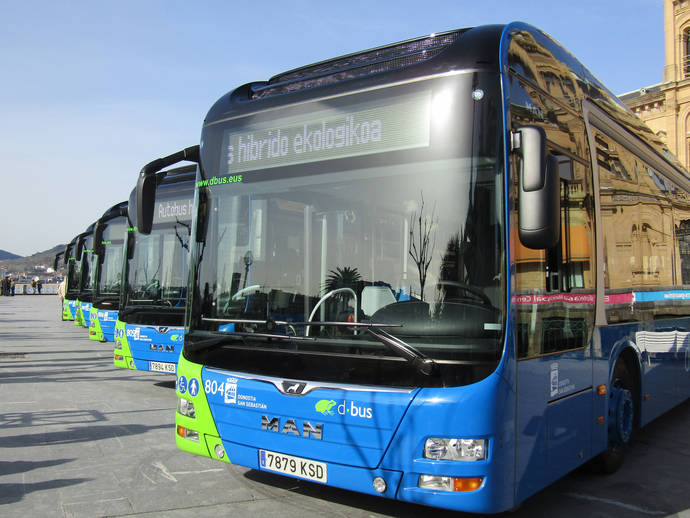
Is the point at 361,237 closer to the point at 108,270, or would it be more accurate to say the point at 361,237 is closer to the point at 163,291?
the point at 163,291

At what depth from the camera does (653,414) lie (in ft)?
21.5

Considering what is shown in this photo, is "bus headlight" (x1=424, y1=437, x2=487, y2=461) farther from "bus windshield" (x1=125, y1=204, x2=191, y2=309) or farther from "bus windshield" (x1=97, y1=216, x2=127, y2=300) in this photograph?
"bus windshield" (x1=97, y1=216, x2=127, y2=300)

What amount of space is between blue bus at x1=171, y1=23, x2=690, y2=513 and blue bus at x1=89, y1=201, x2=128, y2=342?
11.1 m

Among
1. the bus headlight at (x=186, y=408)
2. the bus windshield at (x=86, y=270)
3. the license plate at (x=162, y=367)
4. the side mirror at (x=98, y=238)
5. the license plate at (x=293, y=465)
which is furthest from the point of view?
the bus windshield at (x=86, y=270)

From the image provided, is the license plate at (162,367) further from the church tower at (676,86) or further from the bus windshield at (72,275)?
the church tower at (676,86)

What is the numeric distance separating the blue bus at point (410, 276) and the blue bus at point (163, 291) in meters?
4.73

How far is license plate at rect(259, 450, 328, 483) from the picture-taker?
3994 mm

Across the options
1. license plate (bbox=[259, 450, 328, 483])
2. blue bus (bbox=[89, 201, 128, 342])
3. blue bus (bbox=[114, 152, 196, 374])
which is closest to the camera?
license plate (bbox=[259, 450, 328, 483])

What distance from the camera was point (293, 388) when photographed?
13.4 feet

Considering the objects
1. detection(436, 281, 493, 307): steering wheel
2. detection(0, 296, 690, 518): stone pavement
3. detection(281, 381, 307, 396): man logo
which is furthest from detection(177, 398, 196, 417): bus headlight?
detection(436, 281, 493, 307): steering wheel

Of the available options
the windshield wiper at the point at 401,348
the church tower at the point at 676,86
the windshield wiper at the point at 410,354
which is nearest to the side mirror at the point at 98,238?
the windshield wiper at the point at 401,348

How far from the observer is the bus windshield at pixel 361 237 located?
3.73m

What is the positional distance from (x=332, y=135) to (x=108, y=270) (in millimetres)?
14047

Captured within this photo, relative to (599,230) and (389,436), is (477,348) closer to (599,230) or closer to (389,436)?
(389,436)
